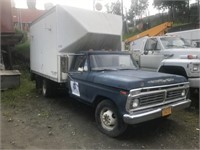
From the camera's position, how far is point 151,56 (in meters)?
9.18

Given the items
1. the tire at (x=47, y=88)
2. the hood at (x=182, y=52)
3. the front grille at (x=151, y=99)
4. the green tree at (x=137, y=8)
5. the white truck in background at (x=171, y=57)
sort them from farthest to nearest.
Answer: the green tree at (x=137, y=8) → the tire at (x=47, y=88) → the hood at (x=182, y=52) → the white truck in background at (x=171, y=57) → the front grille at (x=151, y=99)

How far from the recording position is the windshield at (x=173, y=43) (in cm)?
902

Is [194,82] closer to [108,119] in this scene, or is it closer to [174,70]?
[174,70]

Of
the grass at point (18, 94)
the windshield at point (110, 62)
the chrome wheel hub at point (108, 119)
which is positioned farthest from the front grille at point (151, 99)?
the grass at point (18, 94)

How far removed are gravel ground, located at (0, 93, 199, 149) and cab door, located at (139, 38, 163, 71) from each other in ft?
7.02

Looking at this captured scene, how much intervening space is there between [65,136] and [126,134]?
139cm

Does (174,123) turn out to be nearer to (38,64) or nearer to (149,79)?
(149,79)

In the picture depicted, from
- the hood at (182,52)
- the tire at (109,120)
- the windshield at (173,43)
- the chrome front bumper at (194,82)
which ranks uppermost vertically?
the windshield at (173,43)

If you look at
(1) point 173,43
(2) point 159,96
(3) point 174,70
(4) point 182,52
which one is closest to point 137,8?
(1) point 173,43

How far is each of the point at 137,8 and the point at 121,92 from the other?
143ft

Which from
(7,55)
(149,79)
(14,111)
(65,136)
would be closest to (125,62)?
(149,79)

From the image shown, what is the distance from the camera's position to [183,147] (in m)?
5.21

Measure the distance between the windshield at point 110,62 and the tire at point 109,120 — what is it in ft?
3.88

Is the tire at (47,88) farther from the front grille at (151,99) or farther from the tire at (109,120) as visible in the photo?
the front grille at (151,99)
